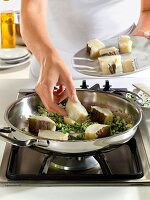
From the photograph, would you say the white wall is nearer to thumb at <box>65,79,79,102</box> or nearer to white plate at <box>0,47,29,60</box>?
white plate at <box>0,47,29,60</box>

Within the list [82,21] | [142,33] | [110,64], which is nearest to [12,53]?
[82,21]

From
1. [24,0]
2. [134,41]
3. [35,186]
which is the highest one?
[24,0]

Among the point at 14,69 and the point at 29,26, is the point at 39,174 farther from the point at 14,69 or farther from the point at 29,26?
the point at 14,69

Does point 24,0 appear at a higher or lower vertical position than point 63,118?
higher

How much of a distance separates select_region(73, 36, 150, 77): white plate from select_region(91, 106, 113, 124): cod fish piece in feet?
0.71

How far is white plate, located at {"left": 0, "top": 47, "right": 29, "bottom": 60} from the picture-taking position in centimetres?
230

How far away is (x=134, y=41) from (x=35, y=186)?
2.57 feet

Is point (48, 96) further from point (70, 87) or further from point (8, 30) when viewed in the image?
point (8, 30)

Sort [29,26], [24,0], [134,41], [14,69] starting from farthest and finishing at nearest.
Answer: [14,69] → [134,41] → [24,0] → [29,26]

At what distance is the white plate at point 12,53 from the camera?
2.30 meters

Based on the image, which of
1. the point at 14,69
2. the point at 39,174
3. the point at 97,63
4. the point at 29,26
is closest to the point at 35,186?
the point at 39,174

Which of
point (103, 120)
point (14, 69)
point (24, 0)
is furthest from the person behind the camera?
point (14, 69)

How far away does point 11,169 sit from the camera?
3.29ft

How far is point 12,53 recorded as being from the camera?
92.2 inches
